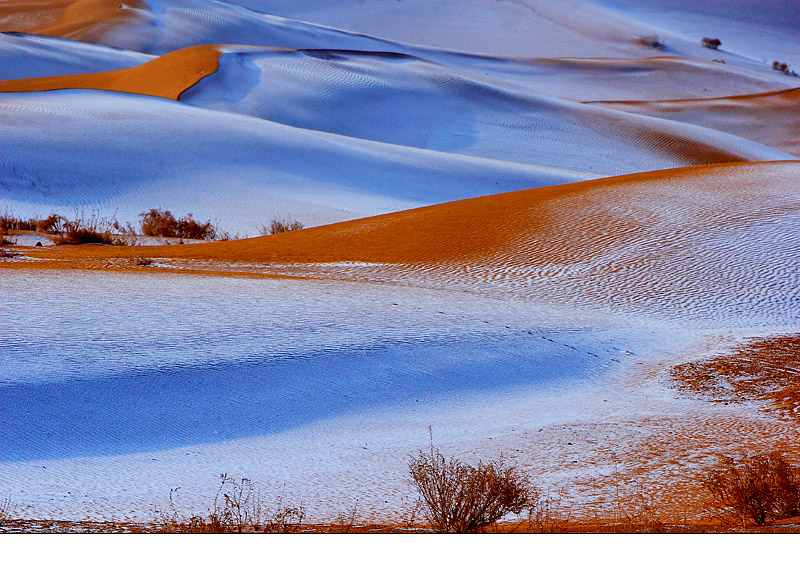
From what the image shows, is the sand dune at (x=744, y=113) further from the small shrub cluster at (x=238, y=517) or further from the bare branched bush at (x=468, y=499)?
the small shrub cluster at (x=238, y=517)

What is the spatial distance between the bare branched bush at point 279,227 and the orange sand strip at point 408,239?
2089 mm

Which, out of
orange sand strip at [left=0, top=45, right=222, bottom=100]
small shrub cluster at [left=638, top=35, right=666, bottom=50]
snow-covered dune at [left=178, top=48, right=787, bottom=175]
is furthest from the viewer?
small shrub cluster at [left=638, top=35, right=666, bottom=50]

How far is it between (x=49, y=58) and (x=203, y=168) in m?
24.7

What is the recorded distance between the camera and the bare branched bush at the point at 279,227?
1361cm

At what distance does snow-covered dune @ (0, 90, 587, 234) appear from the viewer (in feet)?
49.9

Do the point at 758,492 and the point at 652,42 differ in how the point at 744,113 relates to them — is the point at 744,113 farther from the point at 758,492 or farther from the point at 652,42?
the point at 758,492

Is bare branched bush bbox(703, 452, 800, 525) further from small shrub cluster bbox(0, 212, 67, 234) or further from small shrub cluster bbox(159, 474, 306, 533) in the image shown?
small shrub cluster bbox(0, 212, 67, 234)

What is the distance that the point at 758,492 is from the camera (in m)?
3.95

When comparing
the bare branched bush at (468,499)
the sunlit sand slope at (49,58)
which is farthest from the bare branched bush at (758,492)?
the sunlit sand slope at (49,58)

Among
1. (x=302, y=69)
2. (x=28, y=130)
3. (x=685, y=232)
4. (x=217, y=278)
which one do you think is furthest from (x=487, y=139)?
(x=217, y=278)

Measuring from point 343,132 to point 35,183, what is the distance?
12024 millimetres

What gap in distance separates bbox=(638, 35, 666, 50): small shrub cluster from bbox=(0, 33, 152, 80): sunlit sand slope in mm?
39013

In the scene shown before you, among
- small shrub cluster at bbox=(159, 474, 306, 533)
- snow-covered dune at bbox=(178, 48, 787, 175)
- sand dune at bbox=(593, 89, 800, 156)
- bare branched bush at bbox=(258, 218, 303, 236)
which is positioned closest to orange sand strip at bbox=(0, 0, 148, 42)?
snow-covered dune at bbox=(178, 48, 787, 175)

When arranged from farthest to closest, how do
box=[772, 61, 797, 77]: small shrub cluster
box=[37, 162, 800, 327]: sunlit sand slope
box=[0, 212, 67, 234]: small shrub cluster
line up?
box=[772, 61, 797, 77]: small shrub cluster, box=[0, 212, 67, 234]: small shrub cluster, box=[37, 162, 800, 327]: sunlit sand slope
